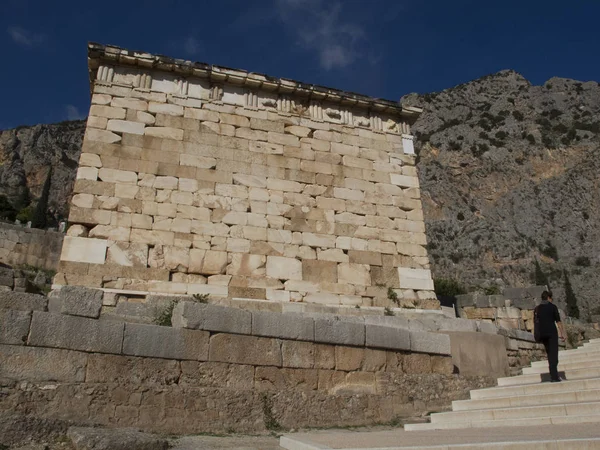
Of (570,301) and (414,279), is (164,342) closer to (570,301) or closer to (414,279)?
(414,279)

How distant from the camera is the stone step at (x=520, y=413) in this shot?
19.1 feet

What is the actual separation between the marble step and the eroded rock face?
4553cm

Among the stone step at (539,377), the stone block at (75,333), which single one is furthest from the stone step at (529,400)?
the stone block at (75,333)

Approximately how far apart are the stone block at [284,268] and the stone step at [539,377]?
4.35m

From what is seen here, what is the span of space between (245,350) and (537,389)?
14.6ft

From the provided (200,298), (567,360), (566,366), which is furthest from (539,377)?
(200,298)

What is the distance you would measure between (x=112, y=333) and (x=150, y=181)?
509 cm

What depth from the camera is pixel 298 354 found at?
22.5 feet

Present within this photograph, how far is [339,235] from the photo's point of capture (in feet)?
36.9

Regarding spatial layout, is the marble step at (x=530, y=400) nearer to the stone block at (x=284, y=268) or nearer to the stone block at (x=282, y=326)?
the stone block at (x=282, y=326)

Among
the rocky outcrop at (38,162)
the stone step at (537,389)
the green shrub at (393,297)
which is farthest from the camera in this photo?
the rocky outcrop at (38,162)

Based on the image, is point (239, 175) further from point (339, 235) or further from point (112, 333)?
point (112, 333)

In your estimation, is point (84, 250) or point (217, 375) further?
point (84, 250)

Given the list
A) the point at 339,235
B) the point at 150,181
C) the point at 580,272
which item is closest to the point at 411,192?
the point at 339,235
